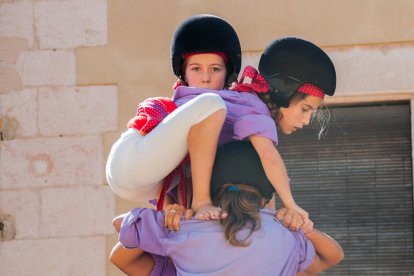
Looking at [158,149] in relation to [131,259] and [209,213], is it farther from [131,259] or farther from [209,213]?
[131,259]

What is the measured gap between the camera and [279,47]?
191 inches

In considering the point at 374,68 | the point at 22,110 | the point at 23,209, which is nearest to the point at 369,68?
the point at 374,68

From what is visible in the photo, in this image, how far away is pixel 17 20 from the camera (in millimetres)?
8164

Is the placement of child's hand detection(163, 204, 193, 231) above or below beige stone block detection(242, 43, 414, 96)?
below

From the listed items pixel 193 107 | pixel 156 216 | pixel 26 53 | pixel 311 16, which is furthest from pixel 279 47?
pixel 26 53

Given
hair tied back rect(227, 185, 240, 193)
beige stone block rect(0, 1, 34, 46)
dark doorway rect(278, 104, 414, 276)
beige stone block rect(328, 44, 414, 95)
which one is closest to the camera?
hair tied back rect(227, 185, 240, 193)

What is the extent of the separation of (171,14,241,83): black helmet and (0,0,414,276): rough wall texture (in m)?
2.79

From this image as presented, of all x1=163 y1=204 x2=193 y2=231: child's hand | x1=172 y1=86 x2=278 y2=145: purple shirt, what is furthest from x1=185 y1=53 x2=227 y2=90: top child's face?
x1=163 y1=204 x2=193 y2=231: child's hand

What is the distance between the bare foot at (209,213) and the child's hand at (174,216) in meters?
0.04

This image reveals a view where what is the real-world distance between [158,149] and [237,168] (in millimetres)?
307

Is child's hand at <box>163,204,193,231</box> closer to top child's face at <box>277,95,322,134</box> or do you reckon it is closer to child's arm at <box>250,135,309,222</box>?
child's arm at <box>250,135,309,222</box>

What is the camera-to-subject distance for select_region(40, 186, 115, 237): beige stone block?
7949 millimetres

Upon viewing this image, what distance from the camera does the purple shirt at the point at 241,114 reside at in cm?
467

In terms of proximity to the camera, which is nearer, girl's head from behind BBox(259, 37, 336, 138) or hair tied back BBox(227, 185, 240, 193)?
hair tied back BBox(227, 185, 240, 193)
